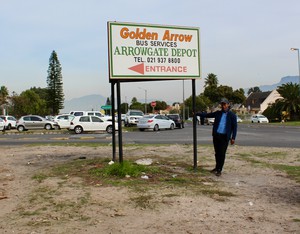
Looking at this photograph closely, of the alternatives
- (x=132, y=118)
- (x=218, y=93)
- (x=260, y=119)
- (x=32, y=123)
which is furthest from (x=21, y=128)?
(x=218, y=93)

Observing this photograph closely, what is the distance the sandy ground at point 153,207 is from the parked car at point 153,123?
77.1 feet

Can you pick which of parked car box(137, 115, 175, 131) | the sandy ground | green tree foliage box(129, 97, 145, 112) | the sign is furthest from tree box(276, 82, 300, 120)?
green tree foliage box(129, 97, 145, 112)

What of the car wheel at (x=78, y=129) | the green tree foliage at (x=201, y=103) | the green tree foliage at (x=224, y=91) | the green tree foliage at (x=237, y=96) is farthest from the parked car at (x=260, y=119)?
the green tree foliage at (x=237, y=96)

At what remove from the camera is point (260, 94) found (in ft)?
355

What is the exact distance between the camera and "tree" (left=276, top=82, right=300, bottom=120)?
187ft

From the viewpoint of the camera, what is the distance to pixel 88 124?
29.7 m

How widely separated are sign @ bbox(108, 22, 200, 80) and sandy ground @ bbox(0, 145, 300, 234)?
9.06 feet

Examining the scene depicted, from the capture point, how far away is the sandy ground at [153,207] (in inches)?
195

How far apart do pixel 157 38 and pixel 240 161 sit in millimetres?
4531

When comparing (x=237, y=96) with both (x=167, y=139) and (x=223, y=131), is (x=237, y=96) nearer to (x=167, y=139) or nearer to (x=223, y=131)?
(x=167, y=139)

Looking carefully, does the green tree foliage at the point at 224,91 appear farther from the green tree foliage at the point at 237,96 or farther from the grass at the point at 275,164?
the grass at the point at 275,164

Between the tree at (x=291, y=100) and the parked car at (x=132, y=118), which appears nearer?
the parked car at (x=132, y=118)

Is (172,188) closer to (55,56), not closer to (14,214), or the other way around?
(14,214)

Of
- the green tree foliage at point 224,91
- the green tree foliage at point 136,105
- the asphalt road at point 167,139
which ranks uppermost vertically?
the green tree foliage at point 224,91
